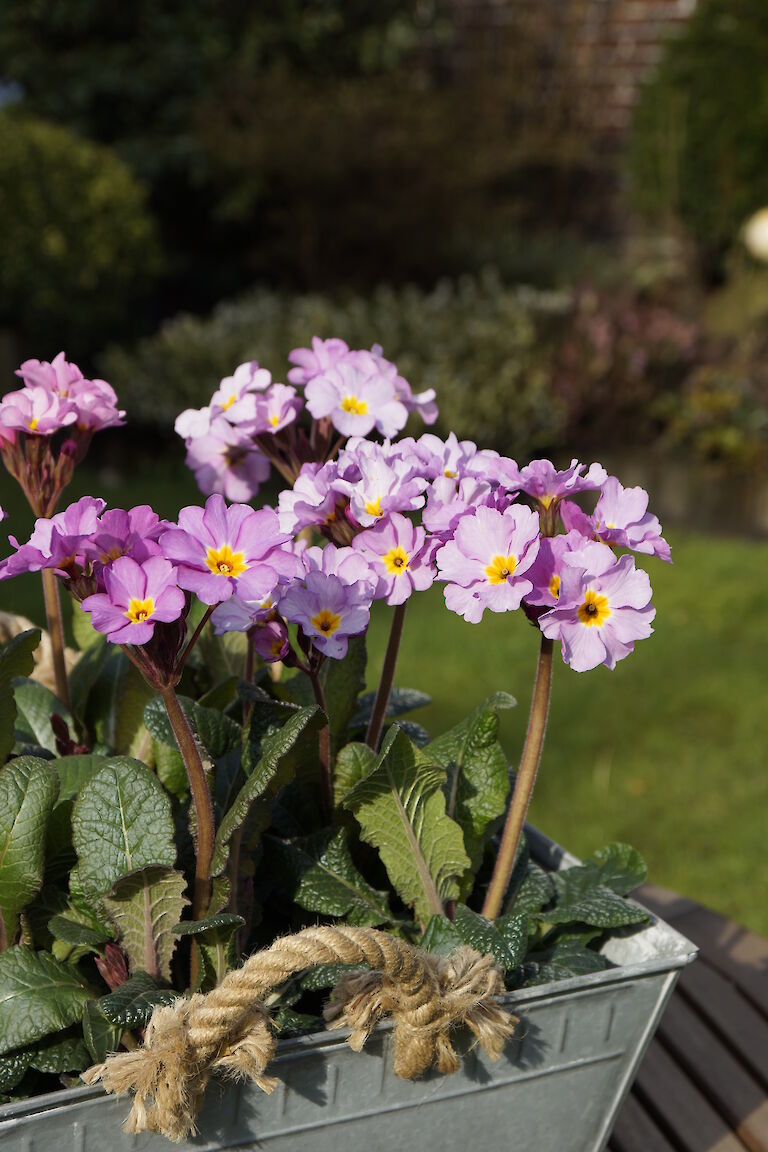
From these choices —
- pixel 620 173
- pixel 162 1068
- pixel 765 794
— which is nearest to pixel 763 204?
pixel 620 173

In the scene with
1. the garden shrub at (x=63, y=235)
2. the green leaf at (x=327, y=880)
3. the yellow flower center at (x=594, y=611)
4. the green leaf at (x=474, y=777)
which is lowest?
the garden shrub at (x=63, y=235)

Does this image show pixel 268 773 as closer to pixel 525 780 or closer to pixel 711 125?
pixel 525 780

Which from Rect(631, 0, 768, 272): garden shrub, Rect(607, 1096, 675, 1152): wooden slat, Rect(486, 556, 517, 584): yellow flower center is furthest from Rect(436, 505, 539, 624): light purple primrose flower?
Rect(631, 0, 768, 272): garden shrub

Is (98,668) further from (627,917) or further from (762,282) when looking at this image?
(762,282)

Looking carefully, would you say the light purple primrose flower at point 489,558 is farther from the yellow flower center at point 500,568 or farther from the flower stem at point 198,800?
the flower stem at point 198,800

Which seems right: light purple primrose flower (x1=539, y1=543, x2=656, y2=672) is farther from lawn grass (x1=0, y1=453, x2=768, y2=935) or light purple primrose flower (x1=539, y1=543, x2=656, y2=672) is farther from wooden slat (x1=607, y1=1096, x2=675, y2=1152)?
lawn grass (x1=0, y1=453, x2=768, y2=935)

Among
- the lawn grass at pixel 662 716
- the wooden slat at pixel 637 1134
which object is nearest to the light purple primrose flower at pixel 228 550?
the wooden slat at pixel 637 1134

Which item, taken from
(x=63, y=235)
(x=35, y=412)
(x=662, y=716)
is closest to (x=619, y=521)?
(x=35, y=412)

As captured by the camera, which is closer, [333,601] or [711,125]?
[333,601]
